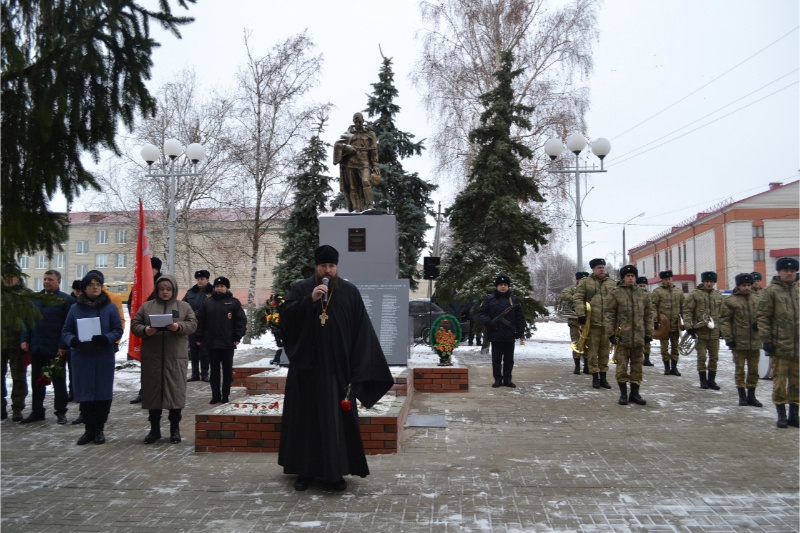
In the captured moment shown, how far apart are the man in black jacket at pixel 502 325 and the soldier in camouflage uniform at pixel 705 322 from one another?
3.04 m

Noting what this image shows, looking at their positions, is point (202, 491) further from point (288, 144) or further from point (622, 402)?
point (288, 144)

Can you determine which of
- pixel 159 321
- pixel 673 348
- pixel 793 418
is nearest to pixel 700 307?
pixel 673 348

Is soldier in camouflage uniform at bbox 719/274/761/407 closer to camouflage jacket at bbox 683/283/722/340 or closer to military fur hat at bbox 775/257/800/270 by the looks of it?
military fur hat at bbox 775/257/800/270

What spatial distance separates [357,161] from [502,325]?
3.72 m

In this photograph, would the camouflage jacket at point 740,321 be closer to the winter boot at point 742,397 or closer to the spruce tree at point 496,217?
the winter boot at point 742,397

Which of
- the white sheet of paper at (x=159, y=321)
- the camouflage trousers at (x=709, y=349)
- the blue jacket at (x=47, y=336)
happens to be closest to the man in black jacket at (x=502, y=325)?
the camouflage trousers at (x=709, y=349)

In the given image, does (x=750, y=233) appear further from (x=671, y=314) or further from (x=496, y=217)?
(x=671, y=314)

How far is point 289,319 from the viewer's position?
18.1 feet

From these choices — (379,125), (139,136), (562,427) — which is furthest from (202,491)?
(139,136)

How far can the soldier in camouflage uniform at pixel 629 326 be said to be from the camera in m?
9.47

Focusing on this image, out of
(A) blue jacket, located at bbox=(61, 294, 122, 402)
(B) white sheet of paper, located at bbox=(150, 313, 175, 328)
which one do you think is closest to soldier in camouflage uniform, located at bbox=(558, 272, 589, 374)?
(B) white sheet of paper, located at bbox=(150, 313, 175, 328)

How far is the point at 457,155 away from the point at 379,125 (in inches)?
162

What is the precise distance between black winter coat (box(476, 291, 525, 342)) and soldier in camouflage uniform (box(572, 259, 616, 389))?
3.57 feet

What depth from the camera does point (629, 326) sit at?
31.2 ft
